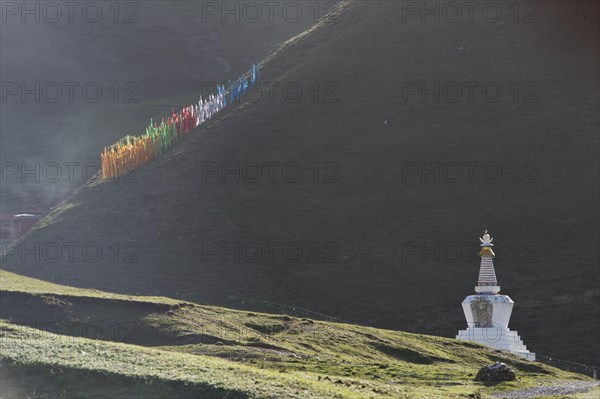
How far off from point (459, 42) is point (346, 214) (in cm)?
3197

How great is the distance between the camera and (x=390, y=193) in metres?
82.1

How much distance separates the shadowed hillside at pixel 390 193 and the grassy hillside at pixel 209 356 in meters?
15.1

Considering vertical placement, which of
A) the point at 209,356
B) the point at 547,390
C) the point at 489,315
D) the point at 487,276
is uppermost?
the point at 487,276

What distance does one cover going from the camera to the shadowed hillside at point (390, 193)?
68812 millimetres

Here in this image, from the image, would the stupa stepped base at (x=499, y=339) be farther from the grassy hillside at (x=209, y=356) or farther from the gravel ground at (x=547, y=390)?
the gravel ground at (x=547, y=390)

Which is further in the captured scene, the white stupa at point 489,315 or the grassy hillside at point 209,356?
the white stupa at point 489,315

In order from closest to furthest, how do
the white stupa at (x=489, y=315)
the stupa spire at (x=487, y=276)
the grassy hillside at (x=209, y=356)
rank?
1. the grassy hillside at (x=209, y=356)
2. the white stupa at (x=489, y=315)
3. the stupa spire at (x=487, y=276)

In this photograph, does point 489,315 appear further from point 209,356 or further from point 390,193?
point 390,193

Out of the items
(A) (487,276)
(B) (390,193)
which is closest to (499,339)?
(A) (487,276)

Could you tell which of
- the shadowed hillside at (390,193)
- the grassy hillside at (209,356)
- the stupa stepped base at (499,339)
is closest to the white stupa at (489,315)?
the stupa stepped base at (499,339)

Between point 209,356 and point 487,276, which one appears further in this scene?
point 487,276

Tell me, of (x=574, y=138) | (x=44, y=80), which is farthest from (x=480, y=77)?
(x=44, y=80)

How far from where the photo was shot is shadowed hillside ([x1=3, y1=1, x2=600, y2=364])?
68812mm

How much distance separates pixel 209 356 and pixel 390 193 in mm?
44932
